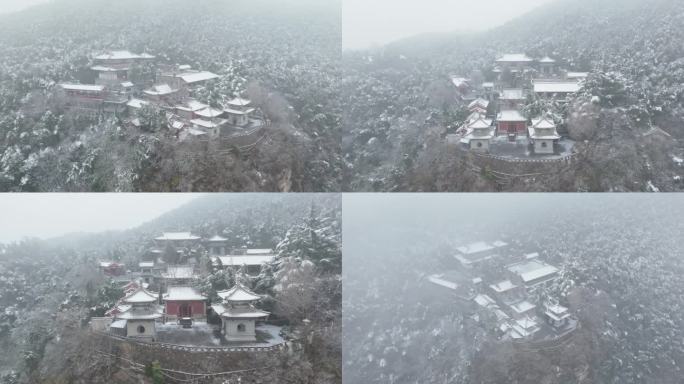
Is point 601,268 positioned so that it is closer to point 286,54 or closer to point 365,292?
point 365,292

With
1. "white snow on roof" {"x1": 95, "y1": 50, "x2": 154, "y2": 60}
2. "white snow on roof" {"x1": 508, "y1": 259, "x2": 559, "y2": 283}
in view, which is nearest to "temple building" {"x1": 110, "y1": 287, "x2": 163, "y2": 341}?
"white snow on roof" {"x1": 95, "y1": 50, "x2": 154, "y2": 60}

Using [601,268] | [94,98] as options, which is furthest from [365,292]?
[94,98]

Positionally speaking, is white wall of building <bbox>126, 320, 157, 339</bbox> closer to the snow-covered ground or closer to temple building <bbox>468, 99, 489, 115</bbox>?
the snow-covered ground

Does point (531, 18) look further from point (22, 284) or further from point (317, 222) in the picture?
point (22, 284)

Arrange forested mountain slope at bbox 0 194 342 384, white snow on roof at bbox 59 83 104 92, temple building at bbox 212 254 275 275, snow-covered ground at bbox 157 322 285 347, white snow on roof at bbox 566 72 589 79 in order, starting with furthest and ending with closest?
white snow on roof at bbox 566 72 589 79 → temple building at bbox 212 254 275 275 → white snow on roof at bbox 59 83 104 92 → snow-covered ground at bbox 157 322 285 347 → forested mountain slope at bbox 0 194 342 384

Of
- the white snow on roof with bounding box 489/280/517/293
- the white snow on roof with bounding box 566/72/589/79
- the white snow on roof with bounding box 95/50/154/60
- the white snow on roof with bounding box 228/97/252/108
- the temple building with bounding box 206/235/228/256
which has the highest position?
the white snow on roof with bounding box 95/50/154/60

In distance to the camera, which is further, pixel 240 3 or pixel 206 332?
pixel 240 3

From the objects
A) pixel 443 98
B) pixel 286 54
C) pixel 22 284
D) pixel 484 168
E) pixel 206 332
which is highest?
pixel 286 54

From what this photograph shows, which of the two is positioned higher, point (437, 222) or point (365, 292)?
point (437, 222)
